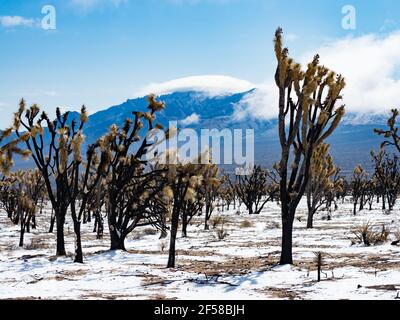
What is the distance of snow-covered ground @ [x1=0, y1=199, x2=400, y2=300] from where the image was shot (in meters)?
9.15

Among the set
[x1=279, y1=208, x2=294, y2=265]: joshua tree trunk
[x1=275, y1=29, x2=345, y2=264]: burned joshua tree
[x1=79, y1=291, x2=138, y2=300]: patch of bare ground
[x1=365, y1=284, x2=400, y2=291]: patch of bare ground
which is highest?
[x1=275, y1=29, x2=345, y2=264]: burned joshua tree

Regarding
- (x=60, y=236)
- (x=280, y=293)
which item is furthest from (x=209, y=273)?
(x=60, y=236)

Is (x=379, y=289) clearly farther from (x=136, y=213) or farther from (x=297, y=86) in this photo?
(x=136, y=213)

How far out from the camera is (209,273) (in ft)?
39.1

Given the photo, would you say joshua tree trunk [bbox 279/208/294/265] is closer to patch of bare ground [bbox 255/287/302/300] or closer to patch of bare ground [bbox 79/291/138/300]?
patch of bare ground [bbox 255/287/302/300]

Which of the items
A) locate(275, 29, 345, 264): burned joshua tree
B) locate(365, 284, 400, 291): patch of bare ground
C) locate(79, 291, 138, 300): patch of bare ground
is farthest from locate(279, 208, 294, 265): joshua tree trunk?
locate(79, 291, 138, 300): patch of bare ground

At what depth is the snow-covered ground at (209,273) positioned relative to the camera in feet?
30.0

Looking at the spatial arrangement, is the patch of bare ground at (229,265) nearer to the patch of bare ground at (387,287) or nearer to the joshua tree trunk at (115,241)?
the joshua tree trunk at (115,241)

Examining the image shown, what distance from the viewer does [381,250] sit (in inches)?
573

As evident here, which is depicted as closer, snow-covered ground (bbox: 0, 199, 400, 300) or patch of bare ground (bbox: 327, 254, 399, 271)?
snow-covered ground (bbox: 0, 199, 400, 300)

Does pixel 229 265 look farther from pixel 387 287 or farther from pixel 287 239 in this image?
pixel 387 287

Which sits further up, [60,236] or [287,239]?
[287,239]
